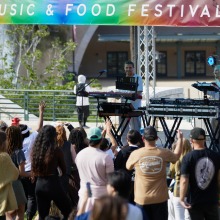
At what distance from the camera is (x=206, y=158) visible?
27.0 feet

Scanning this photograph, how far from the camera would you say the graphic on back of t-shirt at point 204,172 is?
8.23 m

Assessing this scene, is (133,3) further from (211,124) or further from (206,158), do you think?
(206,158)

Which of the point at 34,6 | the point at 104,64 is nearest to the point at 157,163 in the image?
the point at 34,6

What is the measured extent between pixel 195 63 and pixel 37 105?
26005 millimetres

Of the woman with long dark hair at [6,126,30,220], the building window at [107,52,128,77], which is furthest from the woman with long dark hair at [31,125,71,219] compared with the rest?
the building window at [107,52,128,77]

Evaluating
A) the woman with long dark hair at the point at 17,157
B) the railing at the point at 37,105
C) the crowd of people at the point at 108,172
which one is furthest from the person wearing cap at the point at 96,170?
the railing at the point at 37,105

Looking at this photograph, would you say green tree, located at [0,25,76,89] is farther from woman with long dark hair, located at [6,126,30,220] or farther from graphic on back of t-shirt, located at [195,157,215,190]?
graphic on back of t-shirt, located at [195,157,215,190]

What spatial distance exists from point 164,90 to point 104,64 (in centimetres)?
2450

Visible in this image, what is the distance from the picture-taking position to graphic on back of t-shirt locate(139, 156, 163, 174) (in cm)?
830

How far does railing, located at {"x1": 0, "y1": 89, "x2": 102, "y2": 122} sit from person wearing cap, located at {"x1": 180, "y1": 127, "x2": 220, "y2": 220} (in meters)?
13.0

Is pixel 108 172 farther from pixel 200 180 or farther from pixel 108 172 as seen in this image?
pixel 200 180

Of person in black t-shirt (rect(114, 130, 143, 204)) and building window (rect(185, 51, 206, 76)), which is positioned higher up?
building window (rect(185, 51, 206, 76))

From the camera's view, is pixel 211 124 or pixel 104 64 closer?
pixel 211 124

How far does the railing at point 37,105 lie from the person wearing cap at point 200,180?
1302 centimetres
